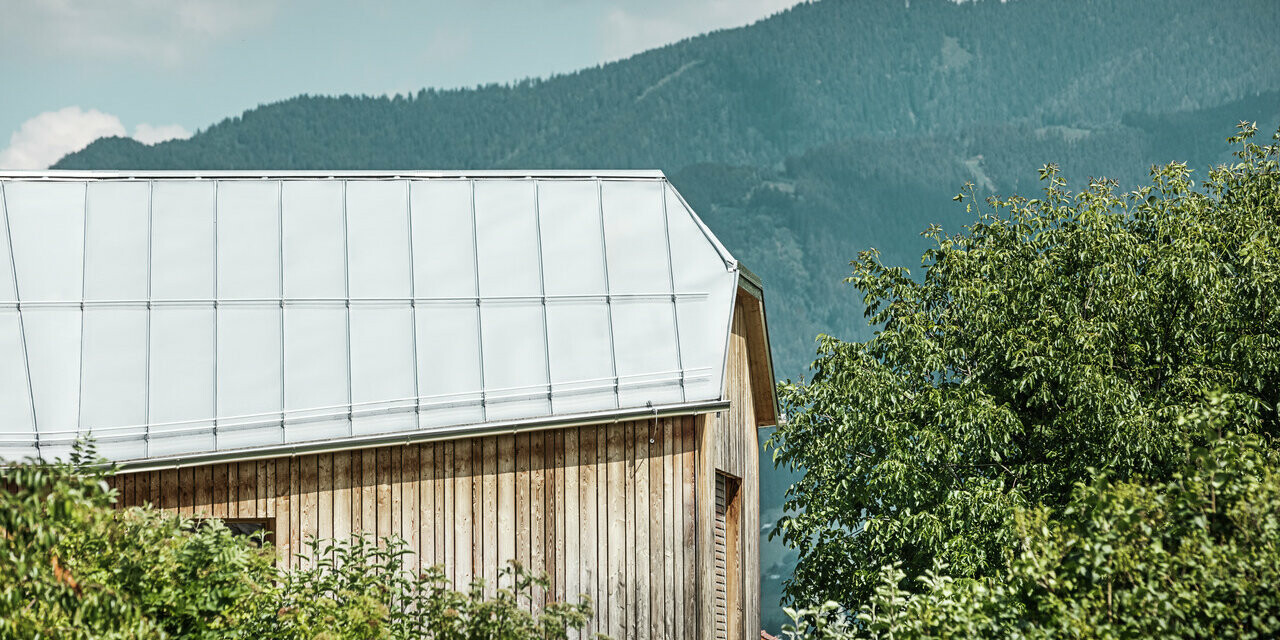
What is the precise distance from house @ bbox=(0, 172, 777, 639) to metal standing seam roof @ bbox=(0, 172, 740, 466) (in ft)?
0.07

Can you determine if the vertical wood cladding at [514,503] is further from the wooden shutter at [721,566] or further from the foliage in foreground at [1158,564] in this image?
the foliage in foreground at [1158,564]

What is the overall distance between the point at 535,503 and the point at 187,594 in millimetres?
4351

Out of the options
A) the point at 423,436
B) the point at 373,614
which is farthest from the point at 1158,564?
the point at 423,436

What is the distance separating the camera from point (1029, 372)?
18.4m

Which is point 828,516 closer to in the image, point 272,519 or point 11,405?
point 272,519

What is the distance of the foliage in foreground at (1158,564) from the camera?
22.3ft

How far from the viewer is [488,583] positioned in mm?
12320

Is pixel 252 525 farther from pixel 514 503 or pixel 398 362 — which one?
pixel 514 503

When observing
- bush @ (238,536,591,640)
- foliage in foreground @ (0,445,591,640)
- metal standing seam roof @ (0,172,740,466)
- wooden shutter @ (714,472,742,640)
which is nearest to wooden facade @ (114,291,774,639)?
metal standing seam roof @ (0,172,740,466)

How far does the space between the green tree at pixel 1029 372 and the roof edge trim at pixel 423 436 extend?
19.3ft

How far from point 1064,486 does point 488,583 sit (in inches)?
396

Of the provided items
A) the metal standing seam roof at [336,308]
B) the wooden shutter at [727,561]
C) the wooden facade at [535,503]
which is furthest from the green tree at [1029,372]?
Answer: the metal standing seam roof at [336,308]

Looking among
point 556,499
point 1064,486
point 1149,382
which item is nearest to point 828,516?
point 1064,486

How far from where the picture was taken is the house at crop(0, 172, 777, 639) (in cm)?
1195
